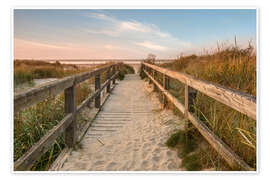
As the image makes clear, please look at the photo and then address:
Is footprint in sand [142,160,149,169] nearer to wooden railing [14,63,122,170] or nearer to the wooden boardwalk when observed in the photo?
the wooden boardwalk

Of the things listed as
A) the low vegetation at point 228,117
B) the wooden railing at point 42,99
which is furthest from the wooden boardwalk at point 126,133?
the low vegetation at point 228,117

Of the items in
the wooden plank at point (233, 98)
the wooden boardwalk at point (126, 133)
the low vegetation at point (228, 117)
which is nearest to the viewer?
the wooden plank at point (233, 98)

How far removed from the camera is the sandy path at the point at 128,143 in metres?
2.76

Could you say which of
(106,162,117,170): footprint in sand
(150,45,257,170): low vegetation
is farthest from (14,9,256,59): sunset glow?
(106,162,117,170): footprint in sand

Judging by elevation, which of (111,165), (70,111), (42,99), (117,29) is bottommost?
(111,165)

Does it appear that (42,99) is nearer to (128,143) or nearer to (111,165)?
(111,165)

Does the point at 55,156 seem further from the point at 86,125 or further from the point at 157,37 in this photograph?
the point at 157,37

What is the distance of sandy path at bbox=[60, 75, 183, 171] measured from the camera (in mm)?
2762

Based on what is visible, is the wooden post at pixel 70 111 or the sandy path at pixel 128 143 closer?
the sandy path at pixel 128 143

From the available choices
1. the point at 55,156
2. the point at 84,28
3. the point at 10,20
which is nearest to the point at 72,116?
the point at 55,156

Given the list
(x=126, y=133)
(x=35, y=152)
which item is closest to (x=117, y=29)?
(x=126, y=133)

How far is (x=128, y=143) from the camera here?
3469 millimetres

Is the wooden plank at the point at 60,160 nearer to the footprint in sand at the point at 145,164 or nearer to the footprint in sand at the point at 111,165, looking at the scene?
the footprint in sand at the point at 111,165

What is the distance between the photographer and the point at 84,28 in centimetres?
453
